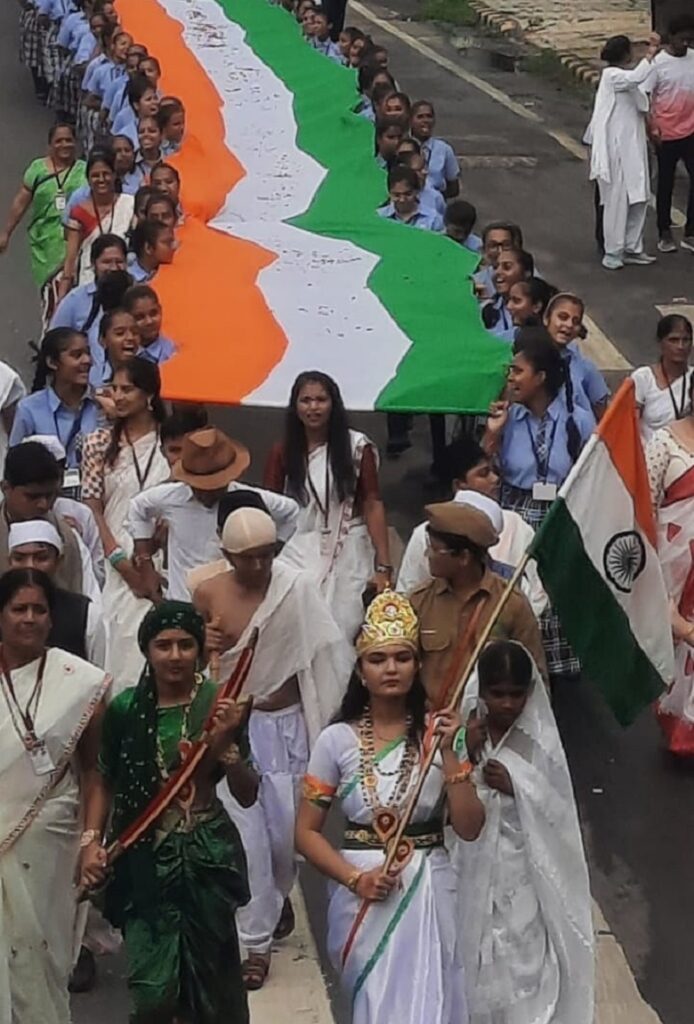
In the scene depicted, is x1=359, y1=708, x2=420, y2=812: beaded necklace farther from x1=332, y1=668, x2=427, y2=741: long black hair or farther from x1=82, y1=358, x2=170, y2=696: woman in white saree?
x1=82, y1=358, x2=170, y2=696: woman in white saree

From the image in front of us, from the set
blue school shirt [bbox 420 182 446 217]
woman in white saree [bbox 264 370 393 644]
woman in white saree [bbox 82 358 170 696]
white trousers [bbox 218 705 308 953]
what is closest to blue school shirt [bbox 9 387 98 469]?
woman in white saree [bbox 82 358 170 696]

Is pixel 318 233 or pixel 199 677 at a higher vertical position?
pixel 199 677

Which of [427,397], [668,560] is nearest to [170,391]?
[427,397]

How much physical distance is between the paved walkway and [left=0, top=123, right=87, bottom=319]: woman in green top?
11.3 m

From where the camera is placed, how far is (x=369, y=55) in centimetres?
1542

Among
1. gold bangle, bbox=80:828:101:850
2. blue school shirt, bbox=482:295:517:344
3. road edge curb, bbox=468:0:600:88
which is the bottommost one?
road edge curb, bbox=468:0:600:88

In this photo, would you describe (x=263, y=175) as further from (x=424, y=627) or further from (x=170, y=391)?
(x=424, y=627)

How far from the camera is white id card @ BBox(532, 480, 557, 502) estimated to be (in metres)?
8.16

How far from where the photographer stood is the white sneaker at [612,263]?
1505cm

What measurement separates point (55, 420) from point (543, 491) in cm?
186

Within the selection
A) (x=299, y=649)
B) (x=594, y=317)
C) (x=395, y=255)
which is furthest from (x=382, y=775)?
(x=594, y=317)

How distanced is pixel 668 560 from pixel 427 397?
1581 millimetres

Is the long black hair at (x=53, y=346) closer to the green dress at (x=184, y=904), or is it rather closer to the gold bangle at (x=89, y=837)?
the green dress at (x=184, y=904)

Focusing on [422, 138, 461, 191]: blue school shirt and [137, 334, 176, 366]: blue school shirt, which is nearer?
[137, 334, 176, 366]: blue school shirt
